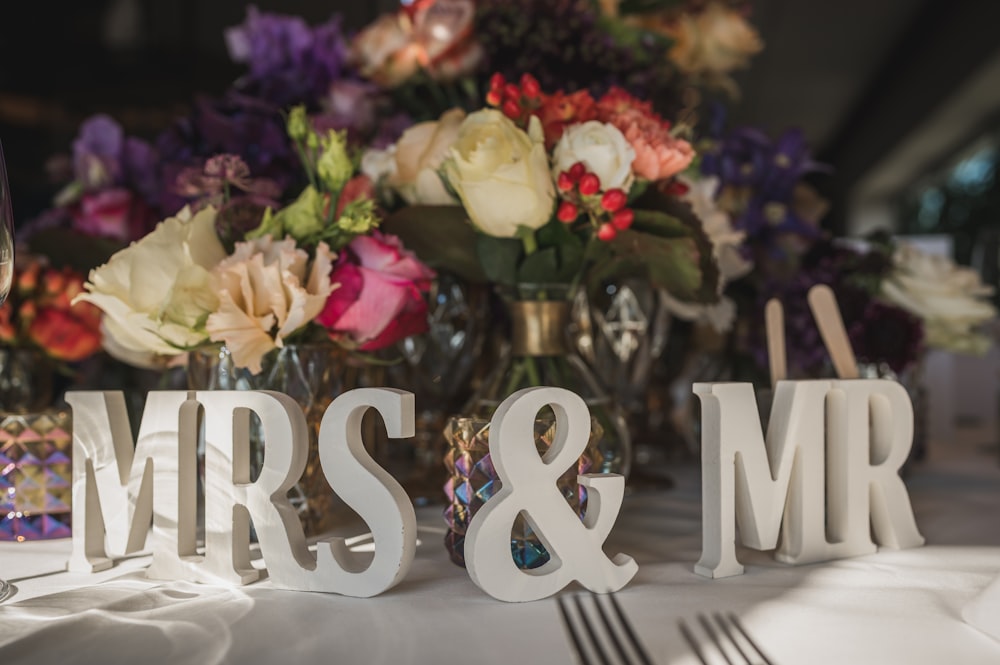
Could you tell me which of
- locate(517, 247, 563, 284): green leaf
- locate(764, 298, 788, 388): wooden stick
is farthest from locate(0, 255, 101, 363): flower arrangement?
locate(764, 298, 788, 388): wooden stick

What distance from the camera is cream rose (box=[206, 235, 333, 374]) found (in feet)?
1.94

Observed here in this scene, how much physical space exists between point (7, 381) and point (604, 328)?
0.69 metres

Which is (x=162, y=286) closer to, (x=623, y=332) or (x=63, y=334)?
(x=63, y=334)

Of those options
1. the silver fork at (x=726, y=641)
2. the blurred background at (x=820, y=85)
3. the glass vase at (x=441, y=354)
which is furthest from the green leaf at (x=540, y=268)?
the blurred background at (x=820, y=85)

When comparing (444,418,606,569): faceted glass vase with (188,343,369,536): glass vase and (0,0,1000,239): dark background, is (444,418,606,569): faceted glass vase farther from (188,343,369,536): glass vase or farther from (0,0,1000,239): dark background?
(0,0,1000,239): dark background

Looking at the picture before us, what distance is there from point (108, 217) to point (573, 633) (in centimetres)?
75

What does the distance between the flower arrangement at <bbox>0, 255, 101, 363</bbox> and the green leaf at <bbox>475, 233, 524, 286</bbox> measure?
1.53ft

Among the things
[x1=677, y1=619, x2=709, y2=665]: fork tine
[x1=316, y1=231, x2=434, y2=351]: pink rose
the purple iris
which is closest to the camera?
[x1=677, y1=619, x2=709, y2=665]: fork tine

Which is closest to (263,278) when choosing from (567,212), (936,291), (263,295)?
(263,295)

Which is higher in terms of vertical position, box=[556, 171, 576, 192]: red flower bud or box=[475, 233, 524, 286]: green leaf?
box=[556, 171, 576, 192]: red flower bud

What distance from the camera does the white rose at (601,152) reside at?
64 cm

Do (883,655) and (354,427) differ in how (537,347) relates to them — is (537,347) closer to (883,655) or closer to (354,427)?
(354,427)

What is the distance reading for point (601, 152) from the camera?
640 mm

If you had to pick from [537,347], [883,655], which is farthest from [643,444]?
[883,655]
